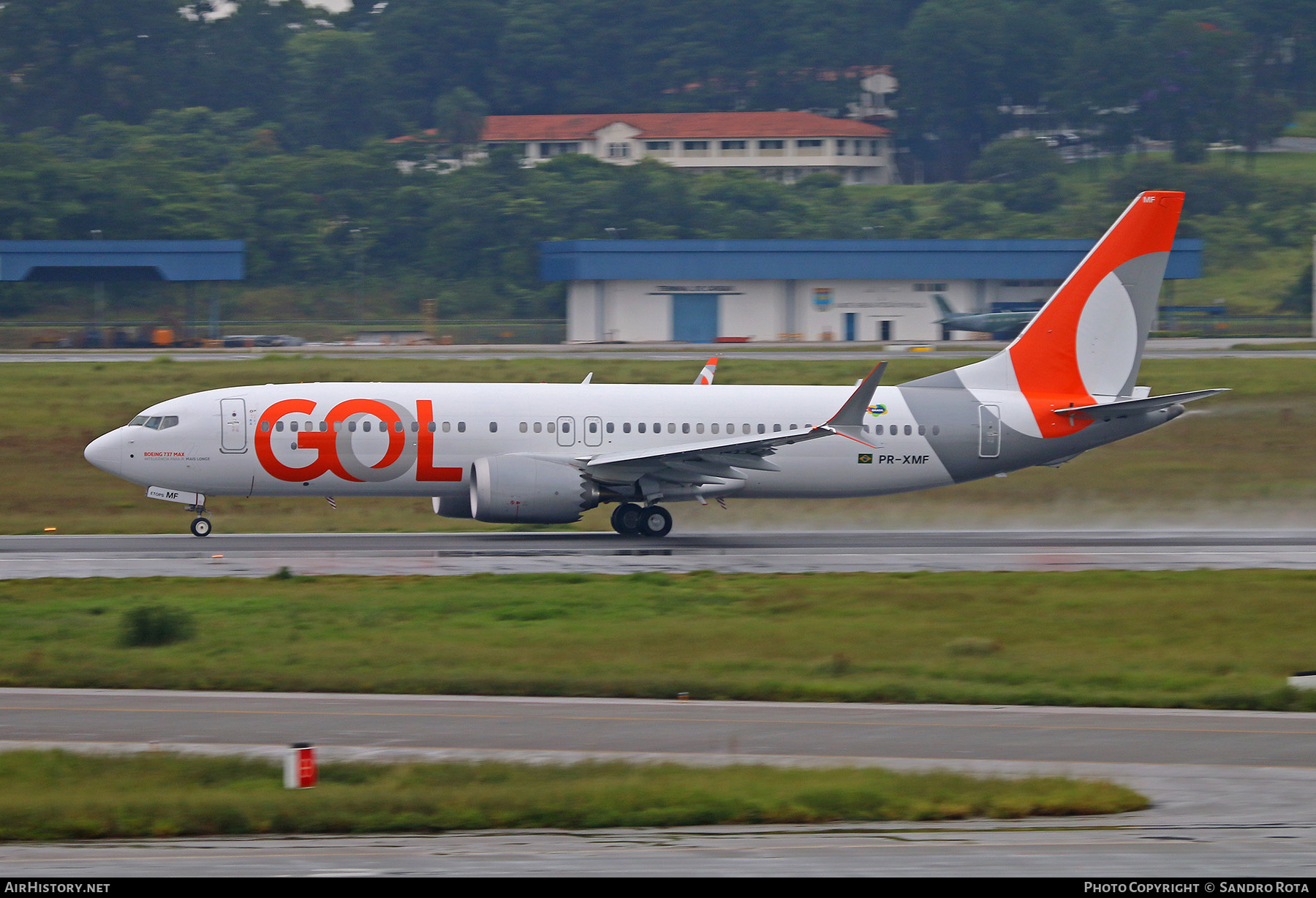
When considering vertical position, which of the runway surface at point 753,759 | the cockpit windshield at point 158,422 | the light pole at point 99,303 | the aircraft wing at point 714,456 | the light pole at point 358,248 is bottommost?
the runway surface at point 753,759

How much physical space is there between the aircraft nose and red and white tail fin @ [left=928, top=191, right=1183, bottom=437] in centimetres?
2071

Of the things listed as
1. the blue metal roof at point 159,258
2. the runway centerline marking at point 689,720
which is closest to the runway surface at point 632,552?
the runway centerline marking at point 689,720

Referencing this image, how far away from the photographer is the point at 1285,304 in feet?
352

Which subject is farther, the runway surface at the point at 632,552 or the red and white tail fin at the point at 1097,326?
the red and white tail fin at the point at 1097,326

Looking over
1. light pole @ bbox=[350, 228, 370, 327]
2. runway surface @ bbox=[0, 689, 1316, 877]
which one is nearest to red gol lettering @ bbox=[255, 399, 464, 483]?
runway surface @ bbox=[0, 689, 1316, 877]

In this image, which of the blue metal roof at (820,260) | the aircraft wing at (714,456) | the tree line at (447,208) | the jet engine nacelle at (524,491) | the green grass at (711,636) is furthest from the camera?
the tree line at (447,208)

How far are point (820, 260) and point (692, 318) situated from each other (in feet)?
31.1

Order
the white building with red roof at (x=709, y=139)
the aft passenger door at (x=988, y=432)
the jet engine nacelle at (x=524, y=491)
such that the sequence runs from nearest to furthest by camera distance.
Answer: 1. the jet engine nacelle at (x=524, y=491)
2. the aft passenger door at (x=988, y=432)
3. the white building with red roof at (x=709, y=139)

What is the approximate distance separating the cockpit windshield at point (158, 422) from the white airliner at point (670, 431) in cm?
6

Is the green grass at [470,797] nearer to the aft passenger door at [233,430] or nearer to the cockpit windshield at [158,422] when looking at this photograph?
the aft passenger door at [233,430]

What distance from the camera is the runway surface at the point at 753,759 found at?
12.1 metres

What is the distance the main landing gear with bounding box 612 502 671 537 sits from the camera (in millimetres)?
35062

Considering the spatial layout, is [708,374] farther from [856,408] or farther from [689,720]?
[689,720]

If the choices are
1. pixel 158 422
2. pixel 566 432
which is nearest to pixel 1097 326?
pixel 566 432
